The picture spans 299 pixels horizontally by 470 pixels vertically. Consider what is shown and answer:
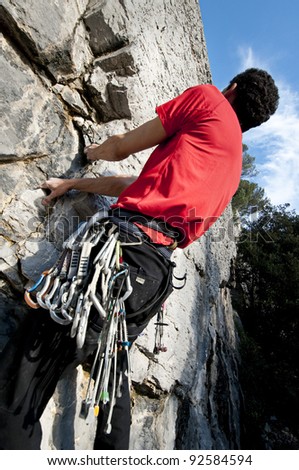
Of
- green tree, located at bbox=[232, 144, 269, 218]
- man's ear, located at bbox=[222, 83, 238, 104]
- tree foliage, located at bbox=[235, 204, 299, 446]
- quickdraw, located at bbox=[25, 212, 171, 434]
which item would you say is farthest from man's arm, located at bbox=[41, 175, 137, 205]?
green tree, located at bbox=[232, 144, 269, 218]

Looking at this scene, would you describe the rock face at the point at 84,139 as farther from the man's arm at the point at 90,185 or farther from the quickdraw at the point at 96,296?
the quickdraw at the point at 96,296

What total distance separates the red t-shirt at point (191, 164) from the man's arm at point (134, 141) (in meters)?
0.04

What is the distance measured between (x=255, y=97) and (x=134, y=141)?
24.0 inches

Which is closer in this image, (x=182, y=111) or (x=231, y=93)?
(x=182, y=111)

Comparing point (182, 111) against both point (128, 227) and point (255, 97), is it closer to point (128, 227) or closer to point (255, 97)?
point (255, 97)

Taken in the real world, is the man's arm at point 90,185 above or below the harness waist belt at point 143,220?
above

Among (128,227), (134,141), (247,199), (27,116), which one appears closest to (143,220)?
(128,227)

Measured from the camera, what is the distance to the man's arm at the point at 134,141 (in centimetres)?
150

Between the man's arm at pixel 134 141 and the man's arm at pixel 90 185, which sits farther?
the man's arm at pixel 90 185

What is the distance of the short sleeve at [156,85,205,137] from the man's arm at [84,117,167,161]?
0.04m

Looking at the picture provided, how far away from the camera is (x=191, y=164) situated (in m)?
1.38

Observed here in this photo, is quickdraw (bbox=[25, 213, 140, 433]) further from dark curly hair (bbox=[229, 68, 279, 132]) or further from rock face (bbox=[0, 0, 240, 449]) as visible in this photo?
dark curly hair (bbox=[229, 68, 279, 132])

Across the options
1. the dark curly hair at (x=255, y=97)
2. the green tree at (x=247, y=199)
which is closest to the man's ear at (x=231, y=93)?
the dark curly hair at (x=255, y=97)

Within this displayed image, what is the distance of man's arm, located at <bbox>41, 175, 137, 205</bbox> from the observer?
1.83 m
